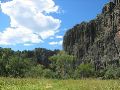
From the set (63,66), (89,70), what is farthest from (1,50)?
(89,70)

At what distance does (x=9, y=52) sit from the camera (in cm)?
12888

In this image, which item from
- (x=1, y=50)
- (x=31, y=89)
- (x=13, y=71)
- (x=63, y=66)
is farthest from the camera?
(x=63, y=66)

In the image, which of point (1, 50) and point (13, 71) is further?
point (1, 50)

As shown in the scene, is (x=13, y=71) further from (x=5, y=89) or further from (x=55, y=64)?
(x=5, y=89)

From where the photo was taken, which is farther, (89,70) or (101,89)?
(89,70)

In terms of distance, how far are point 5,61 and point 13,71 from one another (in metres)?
6.69

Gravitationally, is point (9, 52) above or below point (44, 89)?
above

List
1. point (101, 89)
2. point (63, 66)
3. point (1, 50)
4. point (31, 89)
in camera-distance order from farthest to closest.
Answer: point (63, 66) < point (1, 50) < point (31, 89) < point (101, 89)

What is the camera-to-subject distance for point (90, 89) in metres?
16.7

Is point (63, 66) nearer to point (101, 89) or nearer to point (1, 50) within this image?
point (1, 50)

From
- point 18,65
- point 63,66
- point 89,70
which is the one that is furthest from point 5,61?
point 89,70

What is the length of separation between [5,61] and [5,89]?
338 ft

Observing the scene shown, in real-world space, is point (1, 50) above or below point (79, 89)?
above

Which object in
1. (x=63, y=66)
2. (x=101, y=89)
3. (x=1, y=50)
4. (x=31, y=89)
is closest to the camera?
(x=101, y=89)
